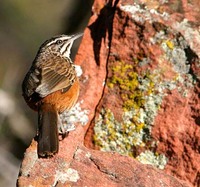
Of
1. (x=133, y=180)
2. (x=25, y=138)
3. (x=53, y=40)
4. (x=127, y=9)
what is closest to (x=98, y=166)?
(x=133, y=180)

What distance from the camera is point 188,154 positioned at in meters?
6.86

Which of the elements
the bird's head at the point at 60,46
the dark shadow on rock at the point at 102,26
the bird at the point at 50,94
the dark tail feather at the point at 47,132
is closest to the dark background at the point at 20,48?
the bird's head at the point at 60,46

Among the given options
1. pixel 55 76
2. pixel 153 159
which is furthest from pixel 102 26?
pixel 153 159

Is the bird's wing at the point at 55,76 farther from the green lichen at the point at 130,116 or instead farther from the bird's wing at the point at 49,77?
the green lichen at the point at 130,116

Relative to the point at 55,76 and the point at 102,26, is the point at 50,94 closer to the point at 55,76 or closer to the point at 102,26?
the point at 55,76

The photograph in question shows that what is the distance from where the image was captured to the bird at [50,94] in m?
7.05

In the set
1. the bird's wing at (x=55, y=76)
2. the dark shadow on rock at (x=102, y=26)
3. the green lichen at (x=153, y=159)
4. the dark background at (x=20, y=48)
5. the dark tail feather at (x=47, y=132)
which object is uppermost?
the dark shadow on rock at (x=102, y=26)

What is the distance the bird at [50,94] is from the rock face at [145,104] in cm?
13

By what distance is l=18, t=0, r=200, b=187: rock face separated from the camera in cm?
666

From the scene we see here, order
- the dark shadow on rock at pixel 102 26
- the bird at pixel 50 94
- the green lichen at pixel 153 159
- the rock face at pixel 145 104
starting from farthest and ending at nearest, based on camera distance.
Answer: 1. the dark shadow on rock at pixel 102 26
2. the bird at pixel 50 94
3. the green lichen at pixel 153 159
4. the rock face at pixel 145 104

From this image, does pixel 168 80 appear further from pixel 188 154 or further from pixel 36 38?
pixel 36 38

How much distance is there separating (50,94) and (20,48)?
7.36m

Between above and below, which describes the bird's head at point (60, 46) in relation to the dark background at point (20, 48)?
above

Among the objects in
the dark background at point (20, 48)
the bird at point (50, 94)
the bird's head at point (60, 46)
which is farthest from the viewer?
the dark background at point (20, 48)
